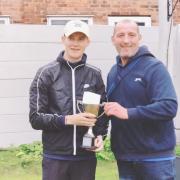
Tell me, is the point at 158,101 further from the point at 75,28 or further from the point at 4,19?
the point at 4,19

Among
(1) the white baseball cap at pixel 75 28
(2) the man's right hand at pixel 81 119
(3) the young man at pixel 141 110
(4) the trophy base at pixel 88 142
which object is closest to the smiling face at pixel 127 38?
(3) the young man at pixel 141 110

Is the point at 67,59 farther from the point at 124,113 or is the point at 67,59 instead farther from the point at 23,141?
the point at 23,141

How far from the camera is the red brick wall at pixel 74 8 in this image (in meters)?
10.4

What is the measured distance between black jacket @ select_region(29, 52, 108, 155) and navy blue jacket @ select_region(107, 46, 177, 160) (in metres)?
0.26

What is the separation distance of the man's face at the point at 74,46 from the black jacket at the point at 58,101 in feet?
0.17

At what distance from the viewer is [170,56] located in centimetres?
734

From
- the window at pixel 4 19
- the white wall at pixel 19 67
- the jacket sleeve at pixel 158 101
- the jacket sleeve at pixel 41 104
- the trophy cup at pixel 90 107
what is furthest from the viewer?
the window at pixel 4 19

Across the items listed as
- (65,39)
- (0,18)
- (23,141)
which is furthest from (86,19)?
(65,39)

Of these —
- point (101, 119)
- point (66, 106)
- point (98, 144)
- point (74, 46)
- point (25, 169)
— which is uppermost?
point (74, 46)

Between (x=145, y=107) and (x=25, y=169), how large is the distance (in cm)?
371

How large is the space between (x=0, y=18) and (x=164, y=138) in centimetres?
733

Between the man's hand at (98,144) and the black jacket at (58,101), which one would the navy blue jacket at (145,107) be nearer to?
the man's hand at (98,144)

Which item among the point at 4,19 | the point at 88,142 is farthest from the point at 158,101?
the point at 4,19

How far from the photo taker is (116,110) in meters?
3.49
